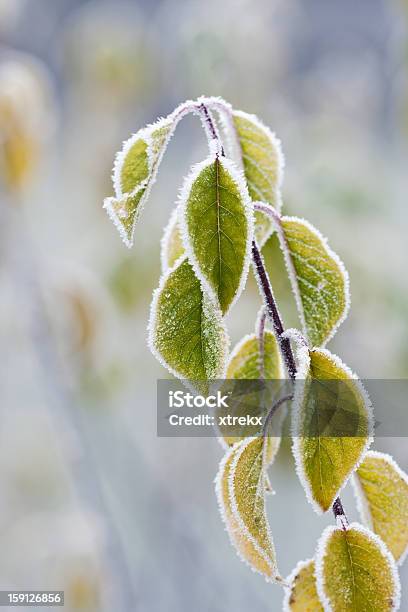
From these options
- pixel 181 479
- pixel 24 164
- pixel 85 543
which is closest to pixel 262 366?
pixel 24 164

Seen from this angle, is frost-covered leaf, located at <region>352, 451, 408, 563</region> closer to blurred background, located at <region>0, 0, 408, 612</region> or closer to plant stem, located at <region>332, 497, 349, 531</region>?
plant stem, located at <region>332, 497, 349, 531</region>

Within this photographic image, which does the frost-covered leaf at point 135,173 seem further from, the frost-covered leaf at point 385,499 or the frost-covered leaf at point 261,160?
the frost-covered leaf at point 385,499

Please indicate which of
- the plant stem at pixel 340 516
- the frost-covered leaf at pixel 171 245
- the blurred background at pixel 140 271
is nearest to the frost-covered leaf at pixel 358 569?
the plant stem at pixel 340 516

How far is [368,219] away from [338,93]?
567 mm

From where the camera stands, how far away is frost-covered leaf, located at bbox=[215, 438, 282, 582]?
1.56 ft

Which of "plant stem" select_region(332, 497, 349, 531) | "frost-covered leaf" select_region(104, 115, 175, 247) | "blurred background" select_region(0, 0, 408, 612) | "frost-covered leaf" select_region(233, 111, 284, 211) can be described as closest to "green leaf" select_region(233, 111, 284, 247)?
"frost-covered leaf" select_region(233, 111, 284, 211)

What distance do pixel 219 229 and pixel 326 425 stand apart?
139mm

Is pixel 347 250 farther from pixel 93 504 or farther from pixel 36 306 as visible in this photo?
pixel 93 504

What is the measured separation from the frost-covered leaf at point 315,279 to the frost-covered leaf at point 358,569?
0.13m

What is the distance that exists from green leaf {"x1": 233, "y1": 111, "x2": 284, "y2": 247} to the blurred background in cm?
68

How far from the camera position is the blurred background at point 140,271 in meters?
1.63

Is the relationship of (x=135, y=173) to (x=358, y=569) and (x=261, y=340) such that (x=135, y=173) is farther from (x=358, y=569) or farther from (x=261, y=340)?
(x=358, y=569)

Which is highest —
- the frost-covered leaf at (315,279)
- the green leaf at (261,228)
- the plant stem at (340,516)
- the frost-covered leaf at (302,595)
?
the green leaf at (261,228)

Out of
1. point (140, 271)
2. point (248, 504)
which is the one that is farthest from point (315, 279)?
point (140, 271)
